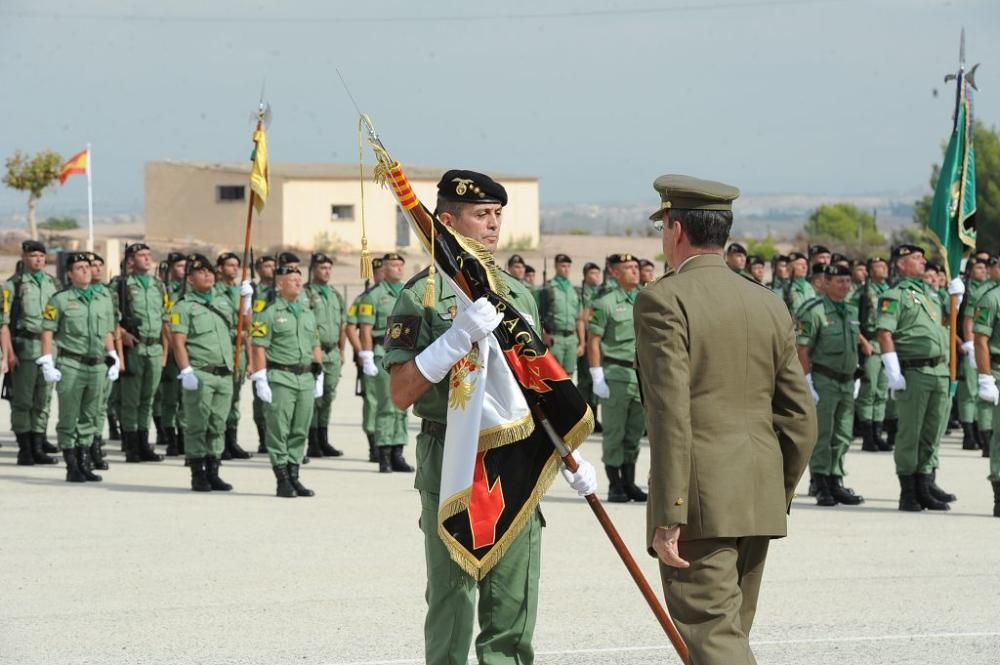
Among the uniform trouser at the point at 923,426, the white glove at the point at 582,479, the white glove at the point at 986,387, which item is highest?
the white glove at the point at 582,479

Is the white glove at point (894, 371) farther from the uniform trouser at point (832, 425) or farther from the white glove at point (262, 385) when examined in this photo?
the white glove at point (262, 385)

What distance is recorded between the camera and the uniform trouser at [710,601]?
180 inches

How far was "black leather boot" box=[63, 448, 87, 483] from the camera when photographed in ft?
41.1

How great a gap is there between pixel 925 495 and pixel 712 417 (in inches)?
268

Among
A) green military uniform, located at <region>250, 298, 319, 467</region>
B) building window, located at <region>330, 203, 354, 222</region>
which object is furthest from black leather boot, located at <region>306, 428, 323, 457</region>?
building window, located at <region>330, 203, 354, 222</region>

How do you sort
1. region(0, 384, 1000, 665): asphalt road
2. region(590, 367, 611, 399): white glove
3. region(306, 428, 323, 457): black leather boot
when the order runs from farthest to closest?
region(306, 428, 323, 457): black leather boot → region(590, 367, 611, 399): white glove → region(0, 384, 1000, 665): asphalt road

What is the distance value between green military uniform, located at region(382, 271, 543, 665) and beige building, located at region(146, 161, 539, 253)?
→ 42.5 meters

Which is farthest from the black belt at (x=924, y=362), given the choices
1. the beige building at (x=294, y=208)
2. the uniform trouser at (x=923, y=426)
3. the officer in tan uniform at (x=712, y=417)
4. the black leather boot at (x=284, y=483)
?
the beige building at (x=294, y=208)

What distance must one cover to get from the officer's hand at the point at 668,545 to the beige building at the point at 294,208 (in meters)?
43.2

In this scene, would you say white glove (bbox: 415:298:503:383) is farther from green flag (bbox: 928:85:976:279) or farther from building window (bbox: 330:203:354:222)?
building window (bbox: 330:203:354:222)

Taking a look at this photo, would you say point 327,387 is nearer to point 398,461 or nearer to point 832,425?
point 398,461

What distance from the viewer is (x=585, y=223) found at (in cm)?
18488

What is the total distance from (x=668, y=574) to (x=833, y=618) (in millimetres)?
2809

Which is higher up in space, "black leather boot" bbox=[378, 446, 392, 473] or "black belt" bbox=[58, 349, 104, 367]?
"black belt" bbox=[58, 349, 104, 367]
